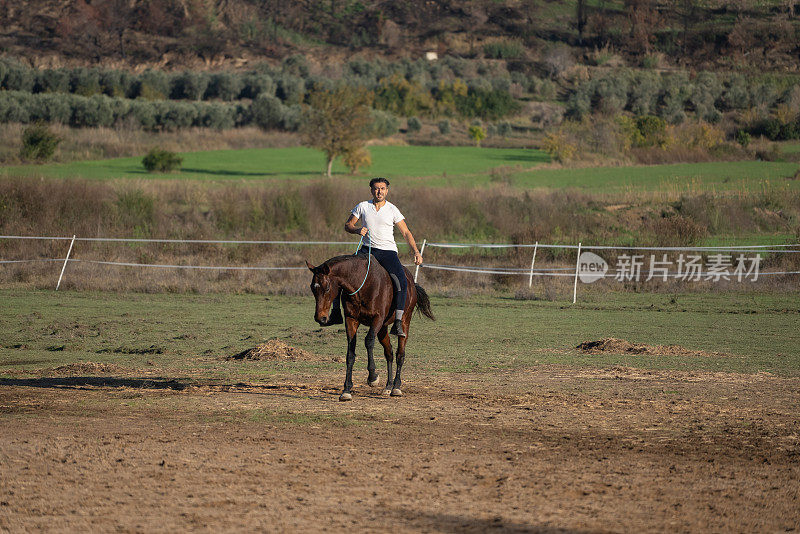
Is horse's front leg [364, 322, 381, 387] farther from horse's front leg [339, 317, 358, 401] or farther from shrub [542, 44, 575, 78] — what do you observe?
shrub [542, 44, 575, 78]

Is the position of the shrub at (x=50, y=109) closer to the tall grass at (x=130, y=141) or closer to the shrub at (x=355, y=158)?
the tall grass at (x=130, y=141)

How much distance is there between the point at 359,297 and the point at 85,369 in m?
4.98

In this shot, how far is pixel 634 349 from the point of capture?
619 inches

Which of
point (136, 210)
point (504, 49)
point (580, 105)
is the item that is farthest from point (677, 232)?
point (504, 49)

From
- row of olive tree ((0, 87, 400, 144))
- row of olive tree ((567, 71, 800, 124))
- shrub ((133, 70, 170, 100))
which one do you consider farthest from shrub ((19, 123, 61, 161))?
row of olive tree ((567, 71, 800, 124))

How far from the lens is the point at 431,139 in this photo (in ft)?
289

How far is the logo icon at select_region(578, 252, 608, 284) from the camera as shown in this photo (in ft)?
88.0

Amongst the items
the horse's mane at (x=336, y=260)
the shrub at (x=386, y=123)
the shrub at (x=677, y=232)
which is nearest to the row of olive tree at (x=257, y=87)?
the shrub at (x=386, y=123)

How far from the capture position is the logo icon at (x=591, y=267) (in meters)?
26.8

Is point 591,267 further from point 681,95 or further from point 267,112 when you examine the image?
point 681,95

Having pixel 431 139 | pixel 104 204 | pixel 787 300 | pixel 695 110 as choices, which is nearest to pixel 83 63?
pixel 431 139

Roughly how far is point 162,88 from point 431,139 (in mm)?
29429

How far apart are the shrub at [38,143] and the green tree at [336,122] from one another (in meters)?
15.7

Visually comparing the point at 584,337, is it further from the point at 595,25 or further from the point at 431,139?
the point at 595,25
